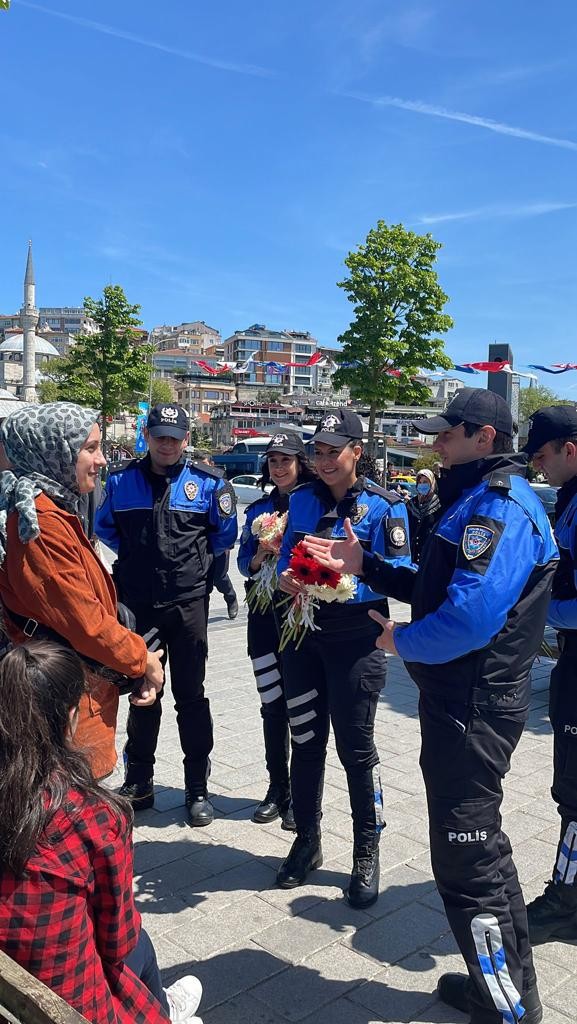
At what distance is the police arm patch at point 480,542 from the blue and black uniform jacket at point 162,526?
2129mm

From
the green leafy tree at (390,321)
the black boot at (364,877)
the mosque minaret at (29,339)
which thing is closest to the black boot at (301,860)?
the black boot at (364,877)

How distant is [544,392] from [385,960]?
114 meters

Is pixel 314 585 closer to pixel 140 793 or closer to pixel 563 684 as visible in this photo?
pixel 563 684

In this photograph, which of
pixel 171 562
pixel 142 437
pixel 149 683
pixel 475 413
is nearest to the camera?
pixel 475 413

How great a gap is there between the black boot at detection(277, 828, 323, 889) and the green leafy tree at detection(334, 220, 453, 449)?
72.2 feet

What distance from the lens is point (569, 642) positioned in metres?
3.23

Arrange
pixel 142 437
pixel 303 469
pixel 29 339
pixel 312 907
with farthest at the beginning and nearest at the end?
pixel 29 339
pixel 142 437
pixel 303 469
pixel 312 907

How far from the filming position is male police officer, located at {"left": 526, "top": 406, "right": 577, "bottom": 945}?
10.5 feet

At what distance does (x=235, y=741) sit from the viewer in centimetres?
543

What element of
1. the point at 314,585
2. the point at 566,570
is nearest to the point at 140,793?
the point at 314,585

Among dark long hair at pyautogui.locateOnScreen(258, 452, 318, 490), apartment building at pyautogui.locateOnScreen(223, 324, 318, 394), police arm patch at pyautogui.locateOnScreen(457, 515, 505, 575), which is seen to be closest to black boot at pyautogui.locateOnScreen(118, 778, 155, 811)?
dark long hair at pyautogui.locateOnScreen(258, 452, 318, 490)

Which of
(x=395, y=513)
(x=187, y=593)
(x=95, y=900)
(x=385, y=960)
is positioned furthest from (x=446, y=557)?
(x=187, y=593)

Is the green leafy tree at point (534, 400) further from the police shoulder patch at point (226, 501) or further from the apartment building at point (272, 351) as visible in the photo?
the police shoulder patch at point (226, 501)

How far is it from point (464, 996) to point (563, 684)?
1.23 meters
